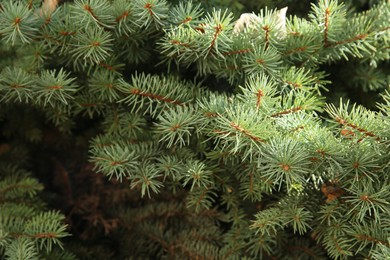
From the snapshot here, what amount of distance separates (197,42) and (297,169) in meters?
0.20

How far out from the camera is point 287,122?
0.63 meters

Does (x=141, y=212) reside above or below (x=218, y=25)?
below

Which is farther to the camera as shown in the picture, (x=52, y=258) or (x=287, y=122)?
(x=52, y=258)

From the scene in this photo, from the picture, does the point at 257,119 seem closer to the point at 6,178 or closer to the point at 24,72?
the point at 24,72

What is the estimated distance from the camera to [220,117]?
2.04 ft

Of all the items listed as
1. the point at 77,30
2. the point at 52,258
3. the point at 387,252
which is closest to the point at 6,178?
the point at 52,258

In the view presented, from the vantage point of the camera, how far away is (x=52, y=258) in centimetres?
78

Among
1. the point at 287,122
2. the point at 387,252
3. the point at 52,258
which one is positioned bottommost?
the point at 52,258

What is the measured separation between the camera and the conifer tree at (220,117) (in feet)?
1.94

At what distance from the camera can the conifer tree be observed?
59 centimetres

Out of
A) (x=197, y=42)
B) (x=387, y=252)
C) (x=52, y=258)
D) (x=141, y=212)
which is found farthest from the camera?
(x=141, y=212)

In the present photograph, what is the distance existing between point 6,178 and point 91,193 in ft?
0.55

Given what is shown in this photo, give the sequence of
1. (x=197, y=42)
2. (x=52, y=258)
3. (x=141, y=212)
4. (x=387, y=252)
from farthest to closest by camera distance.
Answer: (x=141, y=212)
(x=52, y=258)
(x=197, y=42)
(x=387, y=252)

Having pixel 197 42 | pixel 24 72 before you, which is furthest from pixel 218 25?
pixel 24 72
